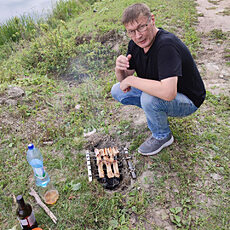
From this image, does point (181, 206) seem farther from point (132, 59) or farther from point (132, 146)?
point (132, 59)

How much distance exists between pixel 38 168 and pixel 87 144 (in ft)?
3.21

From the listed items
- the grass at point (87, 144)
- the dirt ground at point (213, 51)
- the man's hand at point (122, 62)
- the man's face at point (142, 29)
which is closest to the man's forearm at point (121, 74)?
the man's hand at point (122, 62)

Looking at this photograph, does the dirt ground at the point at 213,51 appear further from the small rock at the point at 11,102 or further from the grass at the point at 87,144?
the small rock at the point at 11,102

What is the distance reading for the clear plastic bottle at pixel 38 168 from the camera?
2.75 m

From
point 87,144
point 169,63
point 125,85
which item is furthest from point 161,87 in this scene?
point 87,144

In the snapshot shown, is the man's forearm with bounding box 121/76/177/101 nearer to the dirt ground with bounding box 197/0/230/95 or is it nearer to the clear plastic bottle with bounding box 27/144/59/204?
the clear plastic bottle with bounding box 27/144/59/204

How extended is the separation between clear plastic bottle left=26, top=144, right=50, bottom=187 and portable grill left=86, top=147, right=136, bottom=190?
60 centimetres

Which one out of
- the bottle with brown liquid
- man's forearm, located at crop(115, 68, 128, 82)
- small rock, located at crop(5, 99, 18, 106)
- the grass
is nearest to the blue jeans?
man's forearm, located at crop(115, 68, 128, 82)

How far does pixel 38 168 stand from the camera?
271 centimetres

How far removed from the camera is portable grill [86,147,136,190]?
2.97 meters

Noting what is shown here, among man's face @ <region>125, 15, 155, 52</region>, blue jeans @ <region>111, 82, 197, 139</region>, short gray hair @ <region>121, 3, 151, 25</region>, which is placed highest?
short gray hair @ <region>121, 3, 151, 25</region>

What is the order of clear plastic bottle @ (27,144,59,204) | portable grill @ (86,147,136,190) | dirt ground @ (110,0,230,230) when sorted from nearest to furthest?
dirt ground @ (110,0,230,230) → clear plastic bottle @ (27,144,59,204) → portable grill @ (86,147,136,190)

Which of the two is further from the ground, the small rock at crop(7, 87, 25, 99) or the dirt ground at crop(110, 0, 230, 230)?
the small rock at crop(7, 87, 25, 99)

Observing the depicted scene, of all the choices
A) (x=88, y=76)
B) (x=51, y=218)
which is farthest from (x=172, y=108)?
(x=88, y=76)
